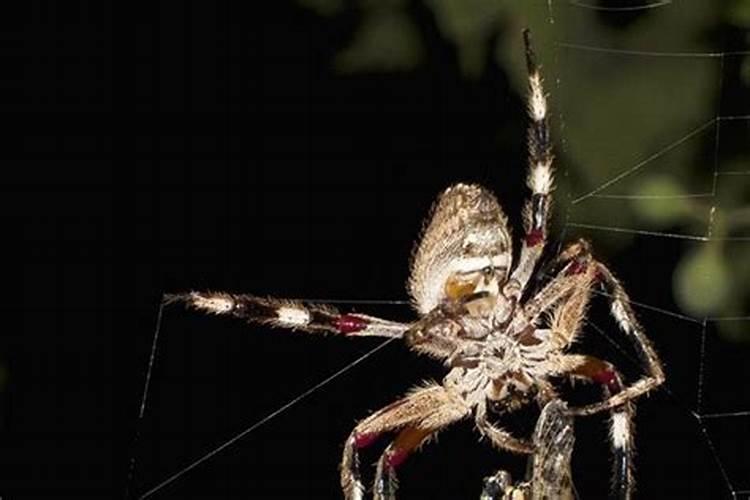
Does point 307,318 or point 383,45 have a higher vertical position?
point 383,45

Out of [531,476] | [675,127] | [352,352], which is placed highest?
[675,127]

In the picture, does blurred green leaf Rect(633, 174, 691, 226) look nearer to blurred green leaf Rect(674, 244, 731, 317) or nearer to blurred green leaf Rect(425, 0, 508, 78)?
blurred green leaf Rect(674, 244, 731, 317)

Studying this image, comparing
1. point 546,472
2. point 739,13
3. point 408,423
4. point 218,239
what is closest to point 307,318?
point 408,423

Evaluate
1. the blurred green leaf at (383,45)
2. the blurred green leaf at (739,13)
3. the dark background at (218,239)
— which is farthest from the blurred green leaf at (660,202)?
the dark background at (218,239)

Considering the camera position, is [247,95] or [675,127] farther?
[247,95]

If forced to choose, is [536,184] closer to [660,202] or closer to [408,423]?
[408,423]

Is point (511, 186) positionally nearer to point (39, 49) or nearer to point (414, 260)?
point (39, 49)

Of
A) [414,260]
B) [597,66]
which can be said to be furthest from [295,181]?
[414,260]
